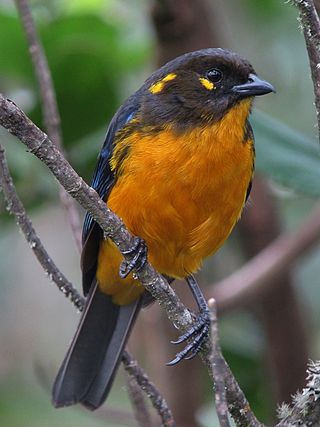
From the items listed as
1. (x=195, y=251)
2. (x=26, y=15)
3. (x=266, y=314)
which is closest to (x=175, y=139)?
(x=195, y=251)

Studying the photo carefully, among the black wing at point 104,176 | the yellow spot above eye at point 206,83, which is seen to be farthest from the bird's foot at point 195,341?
the yellow spot above eye at point 206,83

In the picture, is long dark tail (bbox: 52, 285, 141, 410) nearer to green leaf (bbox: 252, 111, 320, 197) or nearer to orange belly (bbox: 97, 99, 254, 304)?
orange belly (bbox: 97, 99, 254, 304)

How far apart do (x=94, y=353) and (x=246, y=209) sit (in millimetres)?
1324

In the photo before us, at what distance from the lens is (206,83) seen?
4219mm

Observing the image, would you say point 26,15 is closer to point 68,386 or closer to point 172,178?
point 172,178

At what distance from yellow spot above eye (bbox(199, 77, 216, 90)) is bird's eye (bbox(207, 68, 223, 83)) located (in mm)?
20

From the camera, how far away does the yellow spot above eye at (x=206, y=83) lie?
165 inches

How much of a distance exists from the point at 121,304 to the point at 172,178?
1.10 meters

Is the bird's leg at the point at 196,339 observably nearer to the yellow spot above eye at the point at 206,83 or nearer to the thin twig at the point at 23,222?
the thin twig at the point at 23,222

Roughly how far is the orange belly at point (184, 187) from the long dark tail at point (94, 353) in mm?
607

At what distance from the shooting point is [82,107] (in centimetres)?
528

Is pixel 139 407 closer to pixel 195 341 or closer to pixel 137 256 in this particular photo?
pixel 195 341

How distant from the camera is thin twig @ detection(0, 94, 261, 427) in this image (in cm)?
278

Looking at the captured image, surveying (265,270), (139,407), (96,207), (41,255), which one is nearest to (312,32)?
(96,207)
